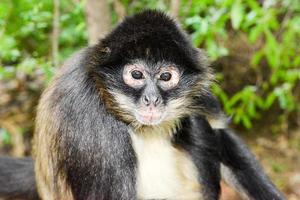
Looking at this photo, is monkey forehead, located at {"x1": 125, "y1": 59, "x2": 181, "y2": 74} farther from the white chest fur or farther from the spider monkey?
the white chest fur

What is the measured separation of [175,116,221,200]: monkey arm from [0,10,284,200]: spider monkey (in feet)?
0.48

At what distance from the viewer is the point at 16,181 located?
5.16 metres

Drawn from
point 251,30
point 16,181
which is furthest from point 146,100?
point 251,30

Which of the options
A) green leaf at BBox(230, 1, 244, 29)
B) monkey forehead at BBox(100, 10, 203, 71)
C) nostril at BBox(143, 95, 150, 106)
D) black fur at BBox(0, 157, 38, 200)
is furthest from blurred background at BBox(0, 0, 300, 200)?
black fur at BBox(0, 157, 38, 200)

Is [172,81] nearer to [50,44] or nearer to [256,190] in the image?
[256,190]

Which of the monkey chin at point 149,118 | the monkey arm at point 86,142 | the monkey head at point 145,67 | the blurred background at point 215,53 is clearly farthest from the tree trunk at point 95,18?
the monkey chin at point 149,118

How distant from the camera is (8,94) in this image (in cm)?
647

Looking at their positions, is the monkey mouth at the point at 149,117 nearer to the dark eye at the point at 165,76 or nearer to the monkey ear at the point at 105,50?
the dark eye at the point at 165,76

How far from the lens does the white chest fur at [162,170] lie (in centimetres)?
454

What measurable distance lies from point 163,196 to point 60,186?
2.65 feet

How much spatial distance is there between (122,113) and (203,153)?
3.04 ft

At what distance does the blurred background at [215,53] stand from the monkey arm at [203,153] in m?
0.45

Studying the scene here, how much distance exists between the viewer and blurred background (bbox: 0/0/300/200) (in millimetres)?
5621

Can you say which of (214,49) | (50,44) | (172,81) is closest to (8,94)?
(50,44)
